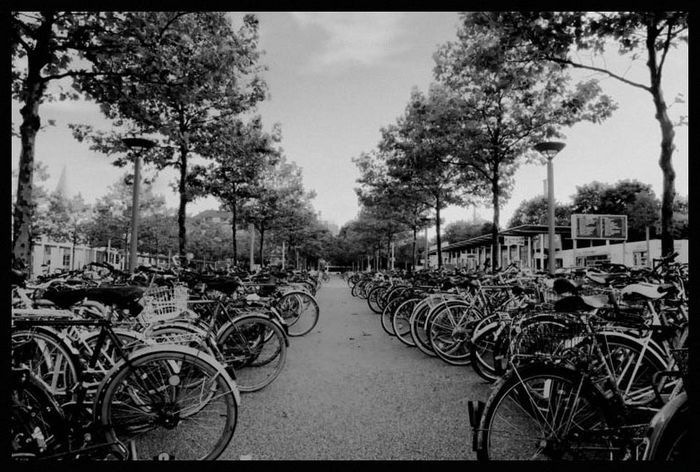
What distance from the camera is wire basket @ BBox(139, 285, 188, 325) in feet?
11.6

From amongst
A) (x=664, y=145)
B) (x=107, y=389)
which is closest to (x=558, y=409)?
(x=107, y=389)

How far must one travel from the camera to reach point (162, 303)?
3814 millimetres

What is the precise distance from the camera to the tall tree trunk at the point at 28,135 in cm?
569

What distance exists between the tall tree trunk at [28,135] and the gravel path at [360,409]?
430cm

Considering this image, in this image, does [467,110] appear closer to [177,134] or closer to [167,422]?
[177,134]

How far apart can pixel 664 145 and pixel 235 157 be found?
11.2 m

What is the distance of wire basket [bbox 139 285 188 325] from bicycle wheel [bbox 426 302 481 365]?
117 inches

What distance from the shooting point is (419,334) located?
228 inches

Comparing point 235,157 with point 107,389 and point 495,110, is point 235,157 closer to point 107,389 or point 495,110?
point 495,110

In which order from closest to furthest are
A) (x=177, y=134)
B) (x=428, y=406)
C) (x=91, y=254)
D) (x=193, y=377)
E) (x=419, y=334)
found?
(x=193, y=377) < (x=428, y=406) < (x=419, y=334) < (x=177, y=134) < (x=91, y=254)

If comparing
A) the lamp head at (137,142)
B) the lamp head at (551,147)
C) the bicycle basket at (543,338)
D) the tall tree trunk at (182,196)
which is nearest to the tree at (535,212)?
the lamp head at (551,147)
